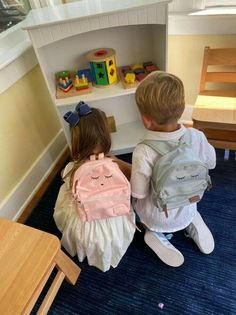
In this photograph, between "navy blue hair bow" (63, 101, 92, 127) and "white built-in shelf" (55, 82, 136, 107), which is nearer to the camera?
"navy blue hair bow" (63, 101, 92, 127)

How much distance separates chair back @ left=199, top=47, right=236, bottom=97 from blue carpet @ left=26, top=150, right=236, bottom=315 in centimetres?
66

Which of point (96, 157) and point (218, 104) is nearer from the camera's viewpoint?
point (96, 157)

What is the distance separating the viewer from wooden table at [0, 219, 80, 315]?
2.20 ft

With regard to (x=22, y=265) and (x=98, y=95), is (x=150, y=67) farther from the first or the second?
(x=22, y=265)

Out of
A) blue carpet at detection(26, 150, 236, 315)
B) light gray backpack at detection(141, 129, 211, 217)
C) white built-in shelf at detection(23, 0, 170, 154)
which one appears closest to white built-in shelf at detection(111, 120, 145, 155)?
white built-in shelf at detection(23, 0, 170, 154)

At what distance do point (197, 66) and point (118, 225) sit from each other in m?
1.06

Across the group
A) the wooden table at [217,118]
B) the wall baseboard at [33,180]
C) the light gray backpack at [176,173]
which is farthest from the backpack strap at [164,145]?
the wall baseboard at [33,180]

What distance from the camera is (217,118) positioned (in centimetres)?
120

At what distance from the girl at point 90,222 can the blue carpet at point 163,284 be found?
81mm

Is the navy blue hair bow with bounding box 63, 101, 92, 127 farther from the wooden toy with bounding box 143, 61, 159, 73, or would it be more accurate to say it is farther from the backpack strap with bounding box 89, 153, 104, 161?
the wooden toy with bounding box 143, 61, 159, 73

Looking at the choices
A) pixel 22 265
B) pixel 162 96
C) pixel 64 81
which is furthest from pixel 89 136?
pixel 64 81

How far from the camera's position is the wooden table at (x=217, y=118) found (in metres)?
1.20

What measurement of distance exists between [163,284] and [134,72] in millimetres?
1047

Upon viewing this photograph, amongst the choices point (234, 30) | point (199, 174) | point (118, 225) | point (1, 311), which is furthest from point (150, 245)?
point (234, 30)
